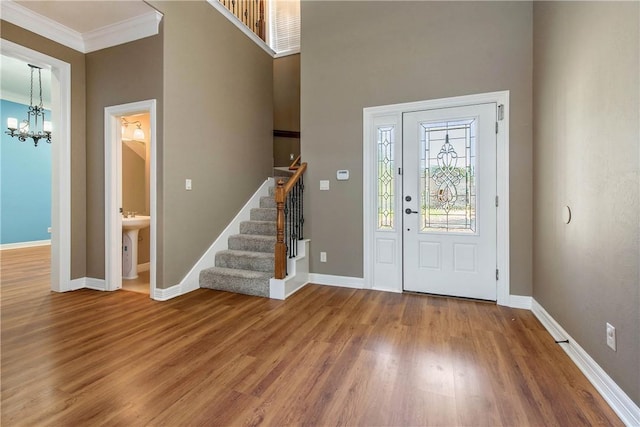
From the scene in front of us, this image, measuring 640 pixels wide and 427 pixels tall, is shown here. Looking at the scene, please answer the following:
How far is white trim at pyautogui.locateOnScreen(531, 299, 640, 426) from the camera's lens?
1363mm

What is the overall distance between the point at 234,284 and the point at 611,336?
10.1 ft

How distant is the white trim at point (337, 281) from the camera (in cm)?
351

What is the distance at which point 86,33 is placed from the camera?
332 cm

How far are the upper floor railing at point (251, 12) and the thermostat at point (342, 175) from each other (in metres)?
3.01

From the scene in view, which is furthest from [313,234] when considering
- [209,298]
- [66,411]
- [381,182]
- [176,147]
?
[66,411]

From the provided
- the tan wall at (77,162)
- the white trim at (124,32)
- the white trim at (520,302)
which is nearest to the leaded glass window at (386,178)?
the white trim at (520,302)

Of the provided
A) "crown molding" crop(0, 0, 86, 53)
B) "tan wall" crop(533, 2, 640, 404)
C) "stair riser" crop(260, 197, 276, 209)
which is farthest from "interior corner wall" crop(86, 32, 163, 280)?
"tan wall" crop(533, 2, 640, 404)

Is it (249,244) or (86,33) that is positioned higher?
(86,33)

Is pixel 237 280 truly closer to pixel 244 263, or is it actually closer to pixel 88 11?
pixel 244 263

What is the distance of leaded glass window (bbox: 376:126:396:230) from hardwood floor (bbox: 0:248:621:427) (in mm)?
956

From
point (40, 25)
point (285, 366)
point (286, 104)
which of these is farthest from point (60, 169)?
point (286, 104)

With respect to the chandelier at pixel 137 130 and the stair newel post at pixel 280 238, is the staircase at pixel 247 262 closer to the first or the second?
the stair newel post at pixel 280 238

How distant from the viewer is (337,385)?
1.66 m

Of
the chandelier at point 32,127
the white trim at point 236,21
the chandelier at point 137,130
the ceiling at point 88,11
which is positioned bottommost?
the chandelier at point 137,130
